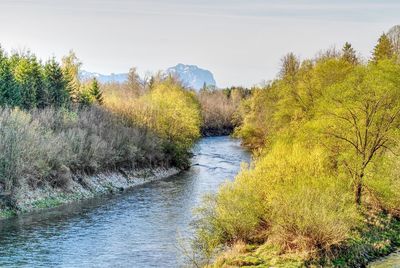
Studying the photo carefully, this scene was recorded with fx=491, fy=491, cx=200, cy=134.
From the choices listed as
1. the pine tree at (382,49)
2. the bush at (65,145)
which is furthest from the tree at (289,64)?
the bush at (65,145)

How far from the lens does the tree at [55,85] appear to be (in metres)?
63.5

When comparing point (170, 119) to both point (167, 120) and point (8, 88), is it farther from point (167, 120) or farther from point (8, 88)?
point (8, 88)

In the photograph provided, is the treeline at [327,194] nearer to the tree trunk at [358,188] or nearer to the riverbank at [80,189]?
the tree trunk at [358,188]

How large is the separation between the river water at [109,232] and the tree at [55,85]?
18.6 meters

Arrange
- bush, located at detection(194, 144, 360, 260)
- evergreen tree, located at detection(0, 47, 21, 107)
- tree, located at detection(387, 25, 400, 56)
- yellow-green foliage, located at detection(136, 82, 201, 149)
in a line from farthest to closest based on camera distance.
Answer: tree, located at detection(387, 25, 400, 56) → yellow-green foliage, located at detection(136, 82, 201, 149) → evergreen tree, located at detection(0, 47, 21, 107) → bush, located at detection(194, 144, 360, 260)

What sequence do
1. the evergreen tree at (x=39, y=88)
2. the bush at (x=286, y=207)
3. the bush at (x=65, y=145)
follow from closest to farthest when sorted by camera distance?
the bush at (x=286, y=207)
the bush at (x=65, y=145)
the evergreen tree at (x=39, y=88)

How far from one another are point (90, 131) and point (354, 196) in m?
35.6

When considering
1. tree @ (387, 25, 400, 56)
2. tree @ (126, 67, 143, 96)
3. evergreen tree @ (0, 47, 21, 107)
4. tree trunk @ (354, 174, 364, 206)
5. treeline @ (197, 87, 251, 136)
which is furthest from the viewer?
treeline @ (197, 87, 251, 136)

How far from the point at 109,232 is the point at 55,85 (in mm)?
34939

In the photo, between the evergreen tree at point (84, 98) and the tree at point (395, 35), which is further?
the tree at point (395, 35)

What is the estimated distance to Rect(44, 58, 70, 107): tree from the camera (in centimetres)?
6350

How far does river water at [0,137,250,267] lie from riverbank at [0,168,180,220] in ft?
5.41

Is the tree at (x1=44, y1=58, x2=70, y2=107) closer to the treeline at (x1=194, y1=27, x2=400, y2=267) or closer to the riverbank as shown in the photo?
the riverbank

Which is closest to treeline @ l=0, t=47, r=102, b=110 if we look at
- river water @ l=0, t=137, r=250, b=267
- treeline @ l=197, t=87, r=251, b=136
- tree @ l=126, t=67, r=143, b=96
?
river water @ l=0, t=137, r=250, b=267
